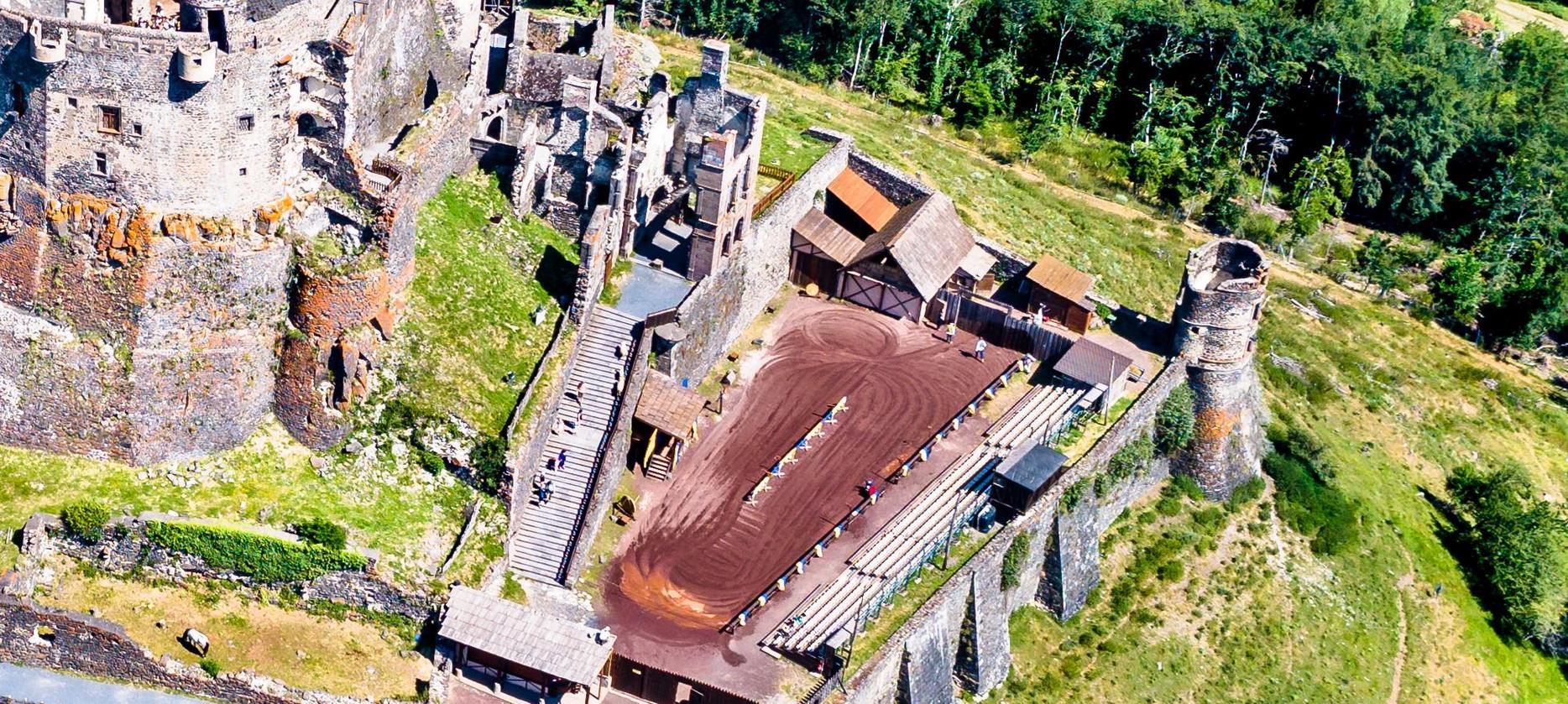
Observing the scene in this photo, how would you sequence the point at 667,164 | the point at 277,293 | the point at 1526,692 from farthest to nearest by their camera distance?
the point at 1526,692 → the point at 667,164 → the point at 277,293

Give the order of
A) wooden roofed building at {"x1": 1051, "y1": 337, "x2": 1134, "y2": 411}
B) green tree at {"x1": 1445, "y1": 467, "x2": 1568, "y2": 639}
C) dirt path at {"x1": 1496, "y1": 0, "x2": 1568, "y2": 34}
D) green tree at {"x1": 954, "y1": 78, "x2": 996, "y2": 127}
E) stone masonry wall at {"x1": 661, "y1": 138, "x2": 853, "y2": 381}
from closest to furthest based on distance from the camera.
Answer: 1. stone masonry wall at {"x1": 661, "y1": 138, "x2": 853, "y2": 381}
2. wooden roofed building at {"x1": 1051, "y1": 337, "x2": 1134, "y2": 411}
3. green tree at {"x1": 1445, "y1": 467, "x2": 1568, "y2": 639}
4. green tree at {"x1": 954, "y1": 78, "x2": 996, "y2": 127}
5. dirt path at {"x1": 1496, "y1": 0, "x2": 1568, "y2": 34}

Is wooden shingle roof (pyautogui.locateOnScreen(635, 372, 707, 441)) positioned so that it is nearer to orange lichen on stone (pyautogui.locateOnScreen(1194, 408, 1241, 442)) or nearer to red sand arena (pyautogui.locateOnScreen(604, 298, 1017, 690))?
red sand arena (pyautogui.locateOnScreen(604, 298, 1017, 690))

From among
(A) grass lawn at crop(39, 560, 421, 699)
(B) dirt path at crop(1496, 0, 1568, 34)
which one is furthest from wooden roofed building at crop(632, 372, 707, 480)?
(B) dirt path at crop(1496, 0, 1568, 34)

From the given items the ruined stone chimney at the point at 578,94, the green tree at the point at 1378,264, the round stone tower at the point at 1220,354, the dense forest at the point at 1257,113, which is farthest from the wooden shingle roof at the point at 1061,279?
the green tree at the point at 1378,264

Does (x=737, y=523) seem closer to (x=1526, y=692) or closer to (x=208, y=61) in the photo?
(x=208, y=61)

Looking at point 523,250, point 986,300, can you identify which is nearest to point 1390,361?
point 986,300
